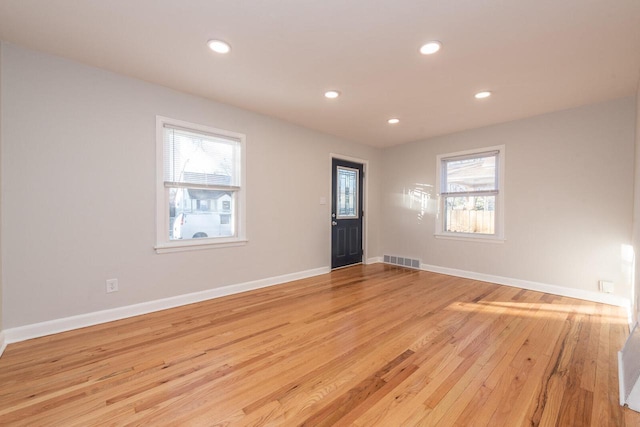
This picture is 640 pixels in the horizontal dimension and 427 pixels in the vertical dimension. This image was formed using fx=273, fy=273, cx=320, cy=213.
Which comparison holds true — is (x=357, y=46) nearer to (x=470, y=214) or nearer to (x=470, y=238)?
(x=470, y=214)

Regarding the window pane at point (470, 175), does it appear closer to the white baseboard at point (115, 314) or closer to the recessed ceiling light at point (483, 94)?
the recessed ceiling light at point (483, 94)

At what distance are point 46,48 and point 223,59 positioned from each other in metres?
1.49

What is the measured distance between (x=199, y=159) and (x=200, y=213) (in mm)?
674

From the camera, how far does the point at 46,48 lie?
2.36 meters

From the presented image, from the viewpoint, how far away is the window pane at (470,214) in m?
4.43

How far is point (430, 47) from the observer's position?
228cm

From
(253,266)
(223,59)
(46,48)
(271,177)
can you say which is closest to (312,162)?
(271,177)

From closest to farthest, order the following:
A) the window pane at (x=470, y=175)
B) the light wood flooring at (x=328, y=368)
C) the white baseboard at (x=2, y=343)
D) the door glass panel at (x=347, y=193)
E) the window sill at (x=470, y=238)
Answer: the light wood flooring at (x=328, y=368), the white baseboard at (x=2, y=343), the window sill at (x=470, y=238), the window pane at (x=470, y=175), the door glass panel at (x=347, y=193)

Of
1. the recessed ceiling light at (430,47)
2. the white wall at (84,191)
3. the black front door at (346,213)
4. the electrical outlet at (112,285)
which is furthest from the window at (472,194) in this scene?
the electrical outlet at (112,285)

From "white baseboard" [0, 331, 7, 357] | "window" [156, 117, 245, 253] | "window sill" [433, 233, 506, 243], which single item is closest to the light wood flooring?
"white baseboard" [0, 331, 7, 357]

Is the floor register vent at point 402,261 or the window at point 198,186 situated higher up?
the window at point 198,186

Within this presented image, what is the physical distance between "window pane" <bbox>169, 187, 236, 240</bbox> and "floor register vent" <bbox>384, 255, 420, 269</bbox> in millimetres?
3389

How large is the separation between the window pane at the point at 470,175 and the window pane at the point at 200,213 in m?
3.71

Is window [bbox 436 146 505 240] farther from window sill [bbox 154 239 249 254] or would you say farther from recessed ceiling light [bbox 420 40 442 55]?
window sill [bbox 154 239 249 254]
